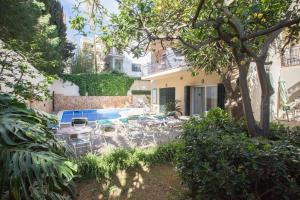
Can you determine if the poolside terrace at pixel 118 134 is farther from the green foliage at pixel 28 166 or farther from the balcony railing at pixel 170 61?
the green foliage at pixel 28 166

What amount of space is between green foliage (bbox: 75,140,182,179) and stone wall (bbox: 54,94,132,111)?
63.3 feet

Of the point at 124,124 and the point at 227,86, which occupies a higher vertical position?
the point at 227,86

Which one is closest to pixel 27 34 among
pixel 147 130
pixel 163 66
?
pixel 147 130

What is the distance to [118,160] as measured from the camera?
5645mm

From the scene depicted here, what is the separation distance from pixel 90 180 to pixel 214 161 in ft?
10.8

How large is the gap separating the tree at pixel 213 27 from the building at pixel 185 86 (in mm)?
4691

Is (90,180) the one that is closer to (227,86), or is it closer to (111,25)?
(111,25)

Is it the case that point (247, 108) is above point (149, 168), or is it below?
above

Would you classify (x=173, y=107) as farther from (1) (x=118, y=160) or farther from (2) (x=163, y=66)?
(1) (x=118, y=160)

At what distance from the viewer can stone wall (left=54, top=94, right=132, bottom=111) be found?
23325 mm

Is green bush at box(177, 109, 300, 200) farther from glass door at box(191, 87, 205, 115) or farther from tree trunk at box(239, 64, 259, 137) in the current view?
glass door at box(191, 87, 205, 115)

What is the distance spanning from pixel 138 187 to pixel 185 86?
10.9m

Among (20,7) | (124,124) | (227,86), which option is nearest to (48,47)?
(20,7)

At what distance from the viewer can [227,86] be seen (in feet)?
26.1
